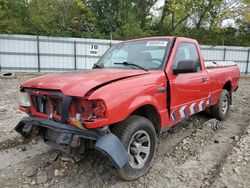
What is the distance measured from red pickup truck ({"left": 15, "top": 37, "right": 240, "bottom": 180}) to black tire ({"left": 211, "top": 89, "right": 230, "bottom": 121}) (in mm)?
1285

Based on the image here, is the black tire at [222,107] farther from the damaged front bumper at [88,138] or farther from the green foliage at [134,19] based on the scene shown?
the green foliage at [134,19]

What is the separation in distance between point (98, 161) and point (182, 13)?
65.4ft

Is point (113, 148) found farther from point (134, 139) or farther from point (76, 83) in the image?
point (76, 83)

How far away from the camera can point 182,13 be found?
834 inches

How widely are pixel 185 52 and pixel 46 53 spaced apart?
11782 mm

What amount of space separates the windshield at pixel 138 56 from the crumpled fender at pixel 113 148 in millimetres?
1433

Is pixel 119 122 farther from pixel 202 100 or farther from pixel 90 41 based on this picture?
pixel 90 41

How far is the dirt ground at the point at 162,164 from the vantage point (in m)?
3.18

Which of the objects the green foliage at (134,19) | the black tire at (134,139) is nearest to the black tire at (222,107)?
the black tire at (134,139)

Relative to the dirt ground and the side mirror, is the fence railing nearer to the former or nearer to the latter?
the dirt ground

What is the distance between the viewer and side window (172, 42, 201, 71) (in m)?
4.06

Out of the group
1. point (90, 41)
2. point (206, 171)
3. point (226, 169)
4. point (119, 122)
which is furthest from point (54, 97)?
point (90, 41)

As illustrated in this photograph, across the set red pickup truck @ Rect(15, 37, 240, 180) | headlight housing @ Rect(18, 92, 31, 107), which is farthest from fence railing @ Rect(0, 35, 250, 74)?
headlight housing @ Rect(18, 92, 31, 107)

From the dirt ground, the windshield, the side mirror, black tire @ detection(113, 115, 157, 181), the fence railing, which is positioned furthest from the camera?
the fence railing
